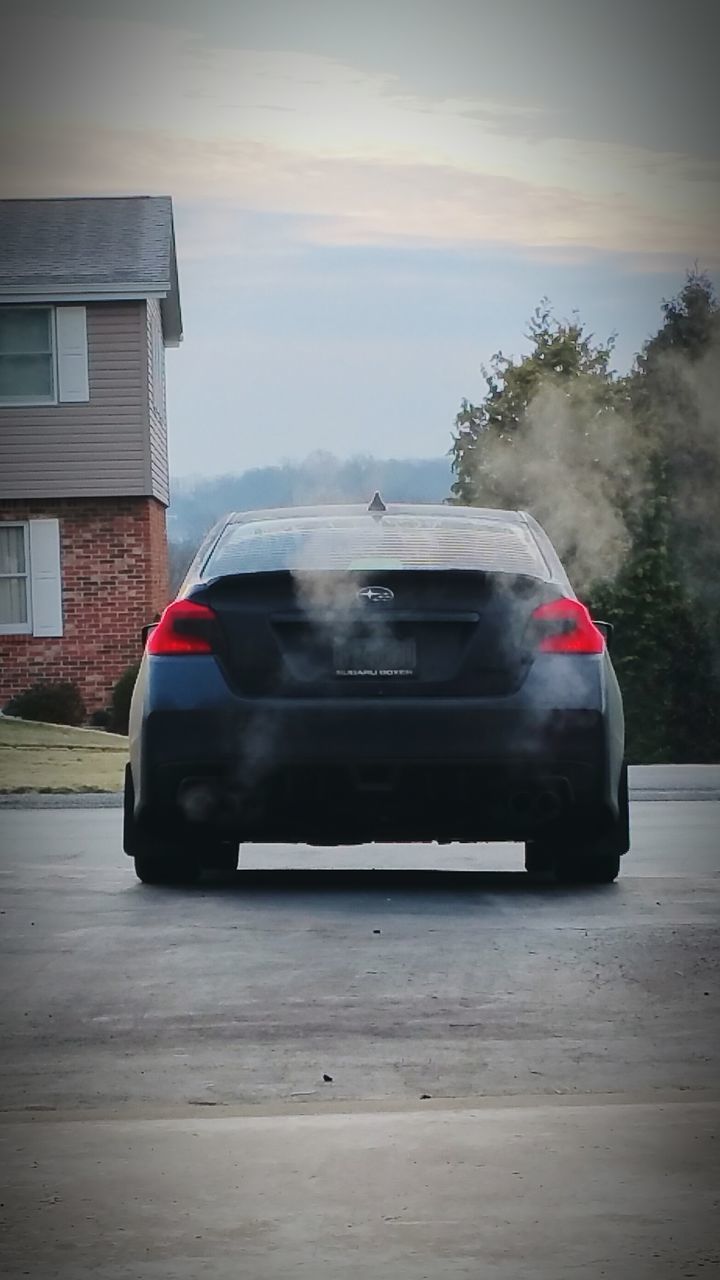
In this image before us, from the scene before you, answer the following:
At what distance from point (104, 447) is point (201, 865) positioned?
743 inches

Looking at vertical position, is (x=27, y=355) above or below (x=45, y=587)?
above

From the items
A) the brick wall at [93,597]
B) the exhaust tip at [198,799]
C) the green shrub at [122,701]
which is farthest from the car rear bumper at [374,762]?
the brick wall at [93,597]

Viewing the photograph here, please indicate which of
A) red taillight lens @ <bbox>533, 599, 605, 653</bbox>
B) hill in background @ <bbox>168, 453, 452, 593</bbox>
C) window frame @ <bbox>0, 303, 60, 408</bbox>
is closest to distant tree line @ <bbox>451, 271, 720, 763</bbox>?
window frame @ <bbox>0, 303, 60, 408</bbox>

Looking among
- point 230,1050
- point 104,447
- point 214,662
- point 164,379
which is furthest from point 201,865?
point 164,379

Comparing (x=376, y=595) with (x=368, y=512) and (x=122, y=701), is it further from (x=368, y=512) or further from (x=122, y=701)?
(x=122, y=701)

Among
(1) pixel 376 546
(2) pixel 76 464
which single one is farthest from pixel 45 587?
(1) pixel 376 546

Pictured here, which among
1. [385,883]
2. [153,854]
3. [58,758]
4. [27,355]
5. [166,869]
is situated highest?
[27,355]

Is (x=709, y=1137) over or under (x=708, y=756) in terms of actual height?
over

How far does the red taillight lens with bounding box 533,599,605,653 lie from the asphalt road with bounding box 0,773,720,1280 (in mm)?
995

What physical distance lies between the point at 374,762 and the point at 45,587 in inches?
780

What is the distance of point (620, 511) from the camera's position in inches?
1206

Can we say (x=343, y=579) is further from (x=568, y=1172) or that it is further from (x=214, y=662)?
(x=568, y=1172)

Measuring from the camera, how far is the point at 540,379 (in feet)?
98.0

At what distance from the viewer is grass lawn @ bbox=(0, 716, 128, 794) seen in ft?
62.3
